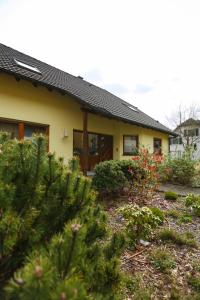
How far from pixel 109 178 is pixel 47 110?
445 cm

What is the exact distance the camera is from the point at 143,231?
5039mm

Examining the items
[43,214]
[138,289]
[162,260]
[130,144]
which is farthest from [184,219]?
[130,144]

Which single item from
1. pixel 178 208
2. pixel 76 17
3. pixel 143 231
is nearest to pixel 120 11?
pixel 76 17

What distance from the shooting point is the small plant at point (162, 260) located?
423cm

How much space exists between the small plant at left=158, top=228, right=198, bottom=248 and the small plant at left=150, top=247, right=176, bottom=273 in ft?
1.63

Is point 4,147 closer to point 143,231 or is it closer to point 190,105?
point 143,231

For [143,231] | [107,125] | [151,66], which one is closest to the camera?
[143,231]

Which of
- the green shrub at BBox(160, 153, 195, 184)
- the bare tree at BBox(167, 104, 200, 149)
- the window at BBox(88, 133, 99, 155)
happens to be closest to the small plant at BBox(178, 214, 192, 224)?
the green shrub at BBox(160, 153, 195, 184)

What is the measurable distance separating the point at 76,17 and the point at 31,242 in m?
9.65

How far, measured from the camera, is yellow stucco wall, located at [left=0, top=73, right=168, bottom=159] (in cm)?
951

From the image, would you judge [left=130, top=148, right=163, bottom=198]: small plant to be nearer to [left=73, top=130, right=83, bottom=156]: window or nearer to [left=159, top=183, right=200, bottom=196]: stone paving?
[left=159, top=183, right=200, bottom=196]: stone paving

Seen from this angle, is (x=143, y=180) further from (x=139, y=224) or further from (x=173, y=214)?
(x=139, y=224)

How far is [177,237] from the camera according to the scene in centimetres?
514

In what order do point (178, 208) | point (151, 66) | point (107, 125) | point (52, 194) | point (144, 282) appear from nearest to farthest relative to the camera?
point (52, 194) → point (144, 282) → point (178, 208) → point (107, 125) → point (151, 66)
